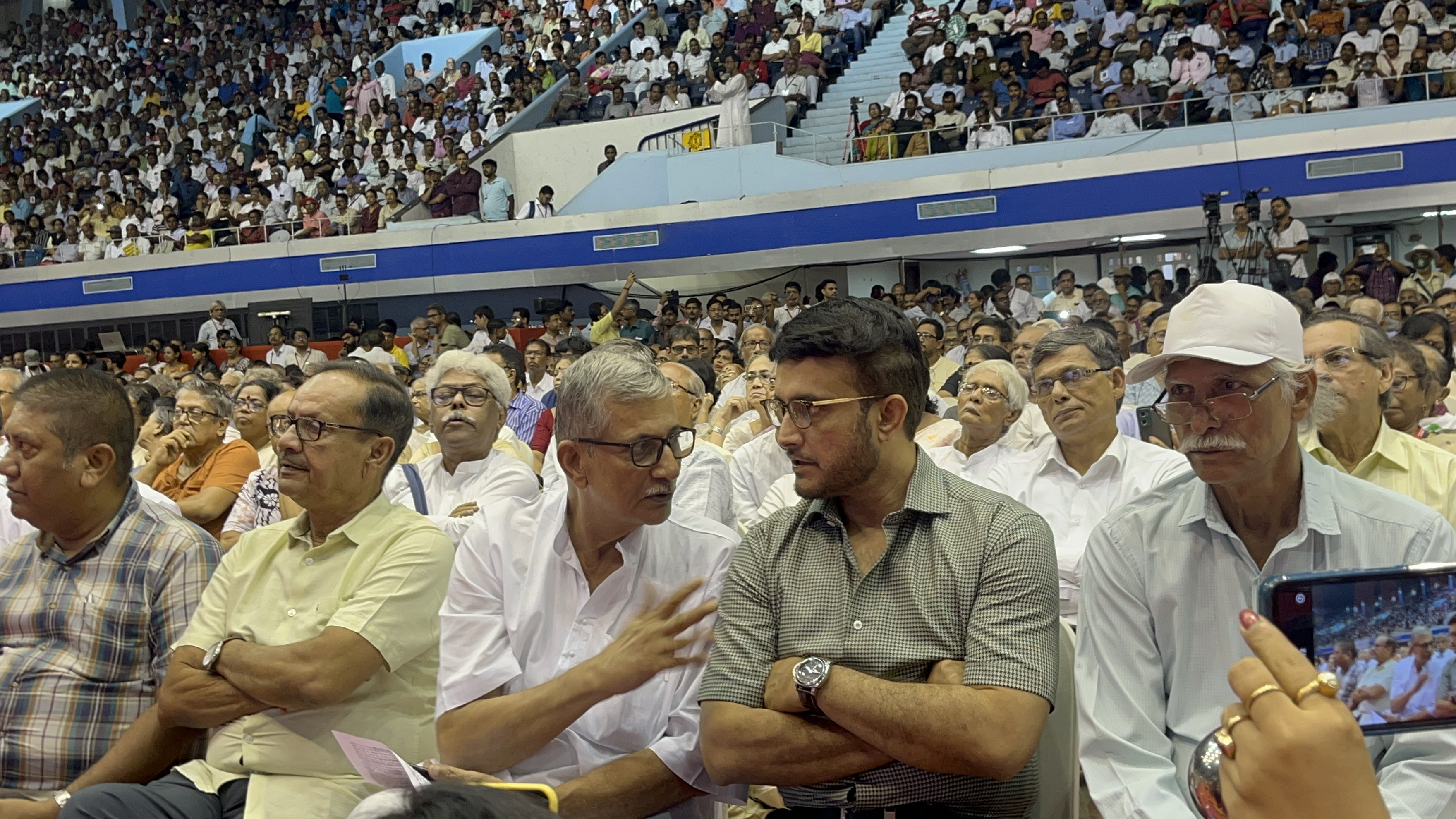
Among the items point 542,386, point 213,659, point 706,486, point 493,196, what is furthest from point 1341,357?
point 493,196

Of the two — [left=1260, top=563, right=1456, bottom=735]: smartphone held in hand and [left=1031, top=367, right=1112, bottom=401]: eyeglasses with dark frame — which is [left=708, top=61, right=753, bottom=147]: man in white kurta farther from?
[left=1260, top=563, right=1456, bottom=735]: smartphone held in hand

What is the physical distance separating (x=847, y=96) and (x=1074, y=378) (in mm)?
12434

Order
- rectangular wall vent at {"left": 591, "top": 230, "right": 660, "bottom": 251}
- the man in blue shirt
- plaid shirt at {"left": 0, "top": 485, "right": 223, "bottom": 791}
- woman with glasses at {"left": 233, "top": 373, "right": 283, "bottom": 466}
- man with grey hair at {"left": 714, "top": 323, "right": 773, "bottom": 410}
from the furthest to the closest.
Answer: the man in blue shirt < rectangular wall vent at {"left": 591, "top": 230, "right": 660, "bottom": 251} < man with grey hair at {"left": 714, "top": 323, "right": 773, "bottom": 410} < woman with glasses at {"left": 233, "top": 373, "right": 283, "bottom": 466} < plaid shirt at {"left": 0, "top": 485, "right": 223, "bottom": 791}

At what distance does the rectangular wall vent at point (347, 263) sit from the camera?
639 inches

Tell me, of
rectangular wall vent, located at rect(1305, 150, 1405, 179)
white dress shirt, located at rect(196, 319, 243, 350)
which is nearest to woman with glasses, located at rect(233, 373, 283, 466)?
rectangular wall vent, located at rect(1305, 150, 1405, 179)

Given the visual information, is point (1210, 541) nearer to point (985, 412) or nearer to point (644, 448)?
point (644, 448)

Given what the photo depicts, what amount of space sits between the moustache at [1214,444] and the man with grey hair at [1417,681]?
797 mm

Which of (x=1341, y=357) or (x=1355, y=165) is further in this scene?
(x=1355, y=165)

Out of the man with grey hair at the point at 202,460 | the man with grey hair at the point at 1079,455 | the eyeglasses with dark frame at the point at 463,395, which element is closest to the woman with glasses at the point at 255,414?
the man with grey hair at the point at 202,460

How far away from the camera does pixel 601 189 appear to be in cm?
1541

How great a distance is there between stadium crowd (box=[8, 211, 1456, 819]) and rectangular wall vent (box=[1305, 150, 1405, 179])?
909 cm

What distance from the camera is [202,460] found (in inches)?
203

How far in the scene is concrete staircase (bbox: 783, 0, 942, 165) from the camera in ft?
46.6

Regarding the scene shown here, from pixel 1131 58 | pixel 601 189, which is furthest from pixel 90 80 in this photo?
pixel 1131 58
